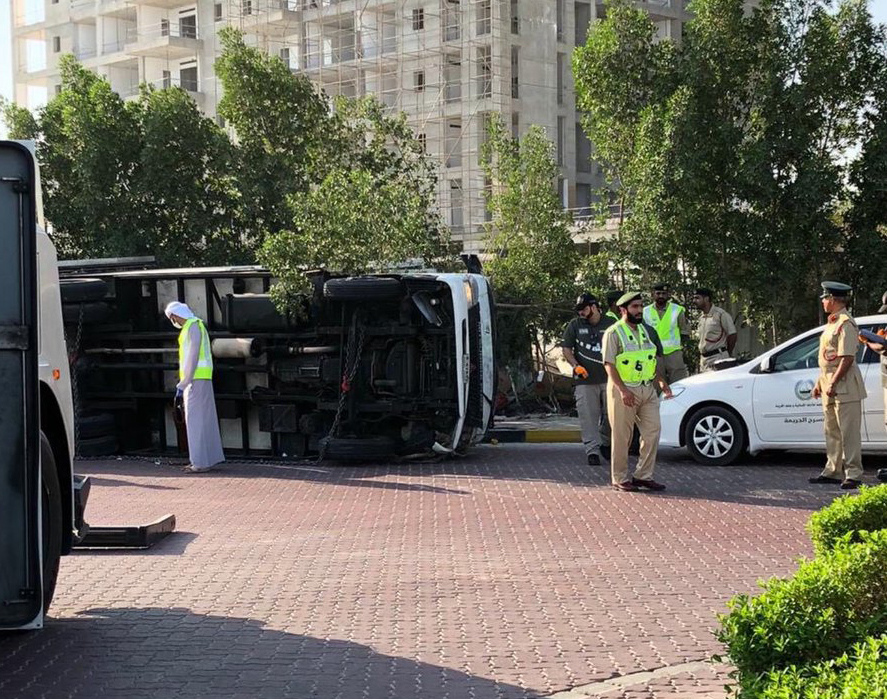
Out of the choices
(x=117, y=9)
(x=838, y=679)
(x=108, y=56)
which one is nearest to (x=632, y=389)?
(x=838, y=679)

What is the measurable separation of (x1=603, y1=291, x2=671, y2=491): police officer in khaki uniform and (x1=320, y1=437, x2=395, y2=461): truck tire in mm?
3437

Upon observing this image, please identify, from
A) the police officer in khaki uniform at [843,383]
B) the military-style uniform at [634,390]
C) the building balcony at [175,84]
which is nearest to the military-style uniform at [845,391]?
the police officer in khaki uniform at [843,383]

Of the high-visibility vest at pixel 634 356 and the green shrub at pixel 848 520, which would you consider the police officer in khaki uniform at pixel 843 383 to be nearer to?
the high-visibility vest at pixel 634 356

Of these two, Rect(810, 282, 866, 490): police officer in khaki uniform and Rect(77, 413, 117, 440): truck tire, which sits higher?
Rect(810, 282, 866, 490): police officer in khaki uniform

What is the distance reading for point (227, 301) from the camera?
16734mm

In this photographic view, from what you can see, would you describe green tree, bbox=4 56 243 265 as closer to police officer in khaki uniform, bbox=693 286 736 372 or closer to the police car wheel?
police officer in khaki uniform, bbox=693 286 736 372

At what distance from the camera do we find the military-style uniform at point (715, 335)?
1725 cm

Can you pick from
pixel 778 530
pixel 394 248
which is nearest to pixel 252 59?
pixel 394 248

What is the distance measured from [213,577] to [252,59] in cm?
1976

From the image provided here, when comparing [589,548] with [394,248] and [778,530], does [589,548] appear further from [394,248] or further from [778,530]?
[394,248]

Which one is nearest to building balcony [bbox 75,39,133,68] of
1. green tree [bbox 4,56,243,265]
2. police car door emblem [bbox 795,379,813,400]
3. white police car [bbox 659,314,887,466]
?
green tree [bbox 4,56,243,265]

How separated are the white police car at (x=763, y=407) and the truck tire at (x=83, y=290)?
6.60m

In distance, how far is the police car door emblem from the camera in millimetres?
14531

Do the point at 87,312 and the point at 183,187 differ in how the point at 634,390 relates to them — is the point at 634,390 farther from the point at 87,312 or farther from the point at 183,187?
the point at 183,187
